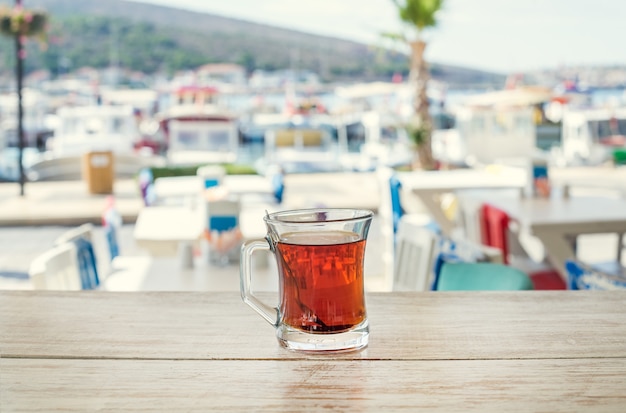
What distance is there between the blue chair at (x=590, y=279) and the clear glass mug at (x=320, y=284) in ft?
3.59

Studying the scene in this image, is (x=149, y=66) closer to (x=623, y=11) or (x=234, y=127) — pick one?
(x=623, y=11)

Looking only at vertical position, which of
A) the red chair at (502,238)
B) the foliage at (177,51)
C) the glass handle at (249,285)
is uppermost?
the foliage at (177,51)

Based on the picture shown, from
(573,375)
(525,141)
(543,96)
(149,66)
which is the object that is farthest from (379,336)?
(149,66)

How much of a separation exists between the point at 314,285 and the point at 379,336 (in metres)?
0.12

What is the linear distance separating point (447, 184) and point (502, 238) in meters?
1.56

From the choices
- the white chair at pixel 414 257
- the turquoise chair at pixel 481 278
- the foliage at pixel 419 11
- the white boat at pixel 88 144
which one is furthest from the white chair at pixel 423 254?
the white boat at pixel 88 144

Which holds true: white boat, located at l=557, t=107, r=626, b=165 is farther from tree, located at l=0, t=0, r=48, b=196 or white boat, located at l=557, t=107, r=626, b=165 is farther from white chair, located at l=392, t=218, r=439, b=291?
white chair, located at l=392, t=218, r=439, b=291

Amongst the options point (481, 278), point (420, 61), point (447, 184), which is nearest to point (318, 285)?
point (481, 278)

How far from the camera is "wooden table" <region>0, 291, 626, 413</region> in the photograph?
0.79m

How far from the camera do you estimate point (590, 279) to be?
199cm

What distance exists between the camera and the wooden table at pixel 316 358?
79cm

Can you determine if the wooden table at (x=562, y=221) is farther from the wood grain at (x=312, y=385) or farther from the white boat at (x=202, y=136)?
the white boat at (x=202, y=136)

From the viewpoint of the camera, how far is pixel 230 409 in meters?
0.76

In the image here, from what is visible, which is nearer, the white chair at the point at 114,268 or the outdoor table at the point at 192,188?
the white chair at the point at 114,268
